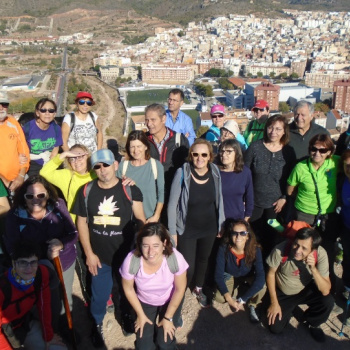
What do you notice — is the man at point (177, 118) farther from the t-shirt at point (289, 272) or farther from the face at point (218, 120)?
the t-shirt at point (289, 272)

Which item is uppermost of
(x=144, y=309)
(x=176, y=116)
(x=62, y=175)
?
(x=176, y=116)

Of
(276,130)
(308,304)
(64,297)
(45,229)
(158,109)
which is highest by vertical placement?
(158,109)

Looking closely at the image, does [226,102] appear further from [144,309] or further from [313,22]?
[313,22]

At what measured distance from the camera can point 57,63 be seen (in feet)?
132

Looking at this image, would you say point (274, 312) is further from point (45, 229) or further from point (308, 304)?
point (45, 229)

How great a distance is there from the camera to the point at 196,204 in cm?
176

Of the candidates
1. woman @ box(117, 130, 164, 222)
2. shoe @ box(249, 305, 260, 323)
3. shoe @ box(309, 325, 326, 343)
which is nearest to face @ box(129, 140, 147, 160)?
woman @ box(117, 130, 164, 222)

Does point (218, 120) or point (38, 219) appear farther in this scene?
point (218, 120)

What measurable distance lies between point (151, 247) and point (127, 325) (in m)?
0.58

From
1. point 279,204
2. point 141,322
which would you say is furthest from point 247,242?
point 141,322

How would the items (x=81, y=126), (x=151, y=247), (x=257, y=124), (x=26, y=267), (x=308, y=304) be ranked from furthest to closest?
(x=257, y=124) → (x=81, y=126) → (x=308, y=304) → (x=151, y=247) → (x=26, y=267)

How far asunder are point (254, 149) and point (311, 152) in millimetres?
305

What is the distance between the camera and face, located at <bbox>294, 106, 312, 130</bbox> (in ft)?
6.77

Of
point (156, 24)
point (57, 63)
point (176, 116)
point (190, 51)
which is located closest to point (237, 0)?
point (156, 24)
